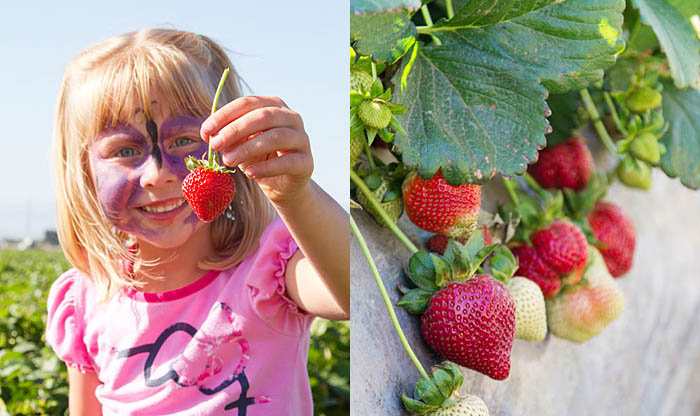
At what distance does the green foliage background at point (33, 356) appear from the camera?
78cm

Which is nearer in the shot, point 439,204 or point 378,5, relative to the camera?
point 378,5

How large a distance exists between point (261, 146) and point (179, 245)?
16 cm

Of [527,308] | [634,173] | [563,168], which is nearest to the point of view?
[527,308]

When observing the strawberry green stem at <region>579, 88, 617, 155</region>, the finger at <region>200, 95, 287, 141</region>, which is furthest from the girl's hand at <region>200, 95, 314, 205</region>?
the strawberry green stem at <region>579, 88, 617, 155</region>

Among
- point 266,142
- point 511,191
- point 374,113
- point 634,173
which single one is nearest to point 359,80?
point 374,113

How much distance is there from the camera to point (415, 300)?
716mm

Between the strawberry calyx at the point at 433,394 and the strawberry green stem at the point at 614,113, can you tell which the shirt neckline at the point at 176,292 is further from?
the strawberry green stem at the point at 614,113

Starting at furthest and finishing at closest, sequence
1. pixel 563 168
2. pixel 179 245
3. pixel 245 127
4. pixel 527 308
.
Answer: pixel 563 168, pixel 527 308, pixel 179 245, pixel 245 127

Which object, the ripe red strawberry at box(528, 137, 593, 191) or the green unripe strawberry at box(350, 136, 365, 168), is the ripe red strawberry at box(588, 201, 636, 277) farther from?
the green unripe strawberry at box(350, 136, 365, 168)

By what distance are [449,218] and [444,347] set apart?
0.14 m

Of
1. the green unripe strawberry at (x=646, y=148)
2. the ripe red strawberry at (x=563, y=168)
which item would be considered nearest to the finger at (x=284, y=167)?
the ripe red strawberry at (x=563, y=168)

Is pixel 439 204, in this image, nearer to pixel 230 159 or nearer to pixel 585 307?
pixel 230 159

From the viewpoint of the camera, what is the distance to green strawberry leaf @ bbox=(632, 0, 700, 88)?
0.85m

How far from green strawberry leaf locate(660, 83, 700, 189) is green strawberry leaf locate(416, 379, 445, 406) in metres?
0.60
